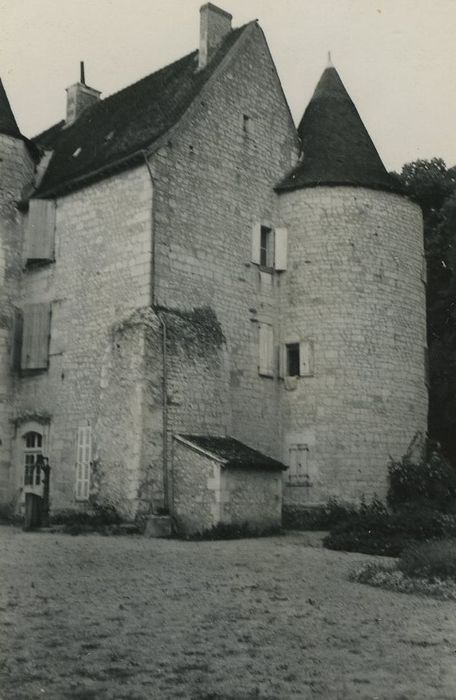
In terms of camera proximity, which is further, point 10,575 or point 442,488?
point 442,488

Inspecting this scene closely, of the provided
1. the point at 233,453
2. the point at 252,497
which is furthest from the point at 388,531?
the point at 233,453

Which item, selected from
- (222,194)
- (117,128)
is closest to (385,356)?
(222,194)

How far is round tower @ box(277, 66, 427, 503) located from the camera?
18.3 metres

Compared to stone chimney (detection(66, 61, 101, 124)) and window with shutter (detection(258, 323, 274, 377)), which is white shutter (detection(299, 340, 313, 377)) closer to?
window with shutter (detection(258, 323, 274, 377))

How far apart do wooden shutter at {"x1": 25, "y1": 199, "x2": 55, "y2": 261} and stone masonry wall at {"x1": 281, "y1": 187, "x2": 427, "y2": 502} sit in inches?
220

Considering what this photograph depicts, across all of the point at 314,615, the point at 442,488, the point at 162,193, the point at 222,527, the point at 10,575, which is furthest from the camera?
the point at 442,488

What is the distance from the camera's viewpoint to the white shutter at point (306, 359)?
18.9 m

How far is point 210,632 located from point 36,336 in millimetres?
13256

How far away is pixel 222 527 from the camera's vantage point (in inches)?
583

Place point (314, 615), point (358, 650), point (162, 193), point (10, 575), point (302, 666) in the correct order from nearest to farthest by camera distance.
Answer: point (302, 666), point (358, 650), point (314, 615), point (10, 575), point (162, 193)

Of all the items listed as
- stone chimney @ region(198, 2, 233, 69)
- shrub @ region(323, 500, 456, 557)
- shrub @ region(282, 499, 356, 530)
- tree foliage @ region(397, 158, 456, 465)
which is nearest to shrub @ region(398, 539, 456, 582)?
shrub @ region(323, 500, 456, 557)

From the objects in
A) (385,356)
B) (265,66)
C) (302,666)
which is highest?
(265,66)

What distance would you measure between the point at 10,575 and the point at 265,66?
1506cm

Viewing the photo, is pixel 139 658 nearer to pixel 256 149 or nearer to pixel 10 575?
pixel 10 575
